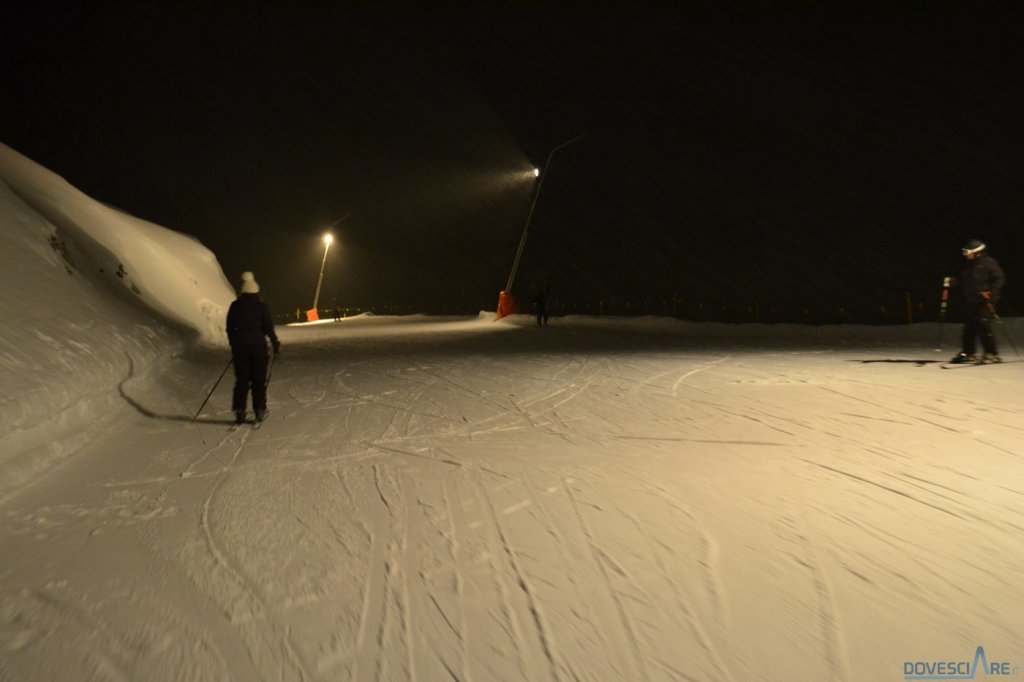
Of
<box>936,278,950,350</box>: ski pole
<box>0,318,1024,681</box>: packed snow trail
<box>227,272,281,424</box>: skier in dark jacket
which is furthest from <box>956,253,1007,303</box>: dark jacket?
<box>227,272,281,424</box>: skier in dark jacket

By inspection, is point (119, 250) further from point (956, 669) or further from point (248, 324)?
point (956, 669)

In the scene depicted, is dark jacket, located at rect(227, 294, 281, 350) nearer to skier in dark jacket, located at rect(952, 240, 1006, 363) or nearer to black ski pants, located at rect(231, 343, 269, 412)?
black ski pants, located at rect(231, 343, 269, 412)

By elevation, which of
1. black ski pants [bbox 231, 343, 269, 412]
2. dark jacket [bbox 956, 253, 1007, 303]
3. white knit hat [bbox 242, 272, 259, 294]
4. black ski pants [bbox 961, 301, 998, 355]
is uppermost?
dark jacket [bbox 956, 253, 1007, 303]

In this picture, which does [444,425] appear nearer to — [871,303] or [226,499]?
[226,499]

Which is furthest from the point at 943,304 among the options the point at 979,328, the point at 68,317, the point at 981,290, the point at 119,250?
the point at 119,250

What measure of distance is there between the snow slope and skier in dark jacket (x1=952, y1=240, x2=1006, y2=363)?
1.78 m

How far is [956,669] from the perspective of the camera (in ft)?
9.93

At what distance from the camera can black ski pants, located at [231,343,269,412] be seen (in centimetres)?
902

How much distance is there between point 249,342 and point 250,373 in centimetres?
45

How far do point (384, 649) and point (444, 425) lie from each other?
18.0ft

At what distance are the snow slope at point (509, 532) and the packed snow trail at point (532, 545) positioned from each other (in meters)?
0.02

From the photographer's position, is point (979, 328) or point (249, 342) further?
point (979, 328)

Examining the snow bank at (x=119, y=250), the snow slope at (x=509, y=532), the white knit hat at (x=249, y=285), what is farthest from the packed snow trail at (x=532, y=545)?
the snow bank at (x=119, y=250)

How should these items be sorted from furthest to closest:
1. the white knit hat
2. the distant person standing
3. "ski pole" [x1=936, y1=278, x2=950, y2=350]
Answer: the distant person standing, "ski pole" [x1=936, y1=278, x2=950, y2=350], the white knit hat
